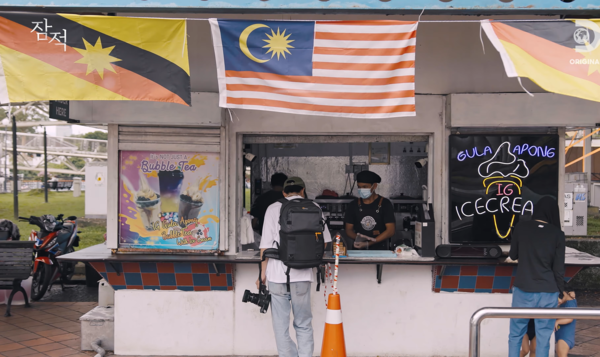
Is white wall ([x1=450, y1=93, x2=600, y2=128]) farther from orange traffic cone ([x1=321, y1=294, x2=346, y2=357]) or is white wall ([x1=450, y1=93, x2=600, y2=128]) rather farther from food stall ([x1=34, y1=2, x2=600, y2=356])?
orange traffic cone ([x1=321, y1=294, x2=346, y2=357])

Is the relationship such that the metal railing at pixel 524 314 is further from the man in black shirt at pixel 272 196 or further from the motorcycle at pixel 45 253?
the motorcycle at pixel 45 253

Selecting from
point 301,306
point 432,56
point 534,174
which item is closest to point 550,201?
point 534,174

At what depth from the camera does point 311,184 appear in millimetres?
9438

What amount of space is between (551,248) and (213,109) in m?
A: 3.52

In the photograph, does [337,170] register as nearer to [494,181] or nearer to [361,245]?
[361,245]

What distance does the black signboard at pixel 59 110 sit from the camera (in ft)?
17.1

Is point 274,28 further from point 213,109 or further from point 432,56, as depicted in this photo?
point 432,56

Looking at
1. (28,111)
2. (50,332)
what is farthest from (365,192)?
(28,111)

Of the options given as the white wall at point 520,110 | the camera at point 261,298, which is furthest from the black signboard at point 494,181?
the camera at point 261,298

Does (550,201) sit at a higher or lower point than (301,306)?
higher

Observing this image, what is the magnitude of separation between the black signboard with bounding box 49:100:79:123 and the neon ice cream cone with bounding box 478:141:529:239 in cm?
441

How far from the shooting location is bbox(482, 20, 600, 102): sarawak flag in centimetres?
377

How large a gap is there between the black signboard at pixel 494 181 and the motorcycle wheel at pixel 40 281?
652 centimetres

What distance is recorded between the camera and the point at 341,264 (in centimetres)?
559
